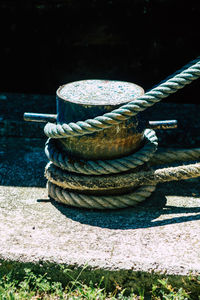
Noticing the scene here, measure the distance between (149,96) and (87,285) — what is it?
97 centimetres

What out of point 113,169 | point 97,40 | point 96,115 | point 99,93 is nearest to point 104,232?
point 113,169

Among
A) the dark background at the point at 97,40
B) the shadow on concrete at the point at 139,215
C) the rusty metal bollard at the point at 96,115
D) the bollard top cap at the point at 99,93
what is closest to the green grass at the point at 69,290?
the shadow on concrete at the point at 139,215

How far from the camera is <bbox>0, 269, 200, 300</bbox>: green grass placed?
1981 millimetres

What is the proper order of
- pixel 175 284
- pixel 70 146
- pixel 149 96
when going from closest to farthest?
1. pixel 175 284
2. pixel 149 96
3. pixel 70 146

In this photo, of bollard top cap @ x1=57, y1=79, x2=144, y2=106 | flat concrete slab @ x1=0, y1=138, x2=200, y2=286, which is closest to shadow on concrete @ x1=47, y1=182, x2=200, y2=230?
flat concrete slab @ x1=0, y1=138, x2=200, y2=286

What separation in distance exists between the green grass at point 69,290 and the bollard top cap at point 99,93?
901 millimetres

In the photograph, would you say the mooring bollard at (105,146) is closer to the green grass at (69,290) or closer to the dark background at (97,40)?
the green grass at (69,290)

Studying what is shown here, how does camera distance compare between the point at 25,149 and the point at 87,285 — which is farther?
the point at 25,149

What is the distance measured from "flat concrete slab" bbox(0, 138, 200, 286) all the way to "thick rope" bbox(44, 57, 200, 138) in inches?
18.5

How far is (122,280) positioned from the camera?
2.05 meters

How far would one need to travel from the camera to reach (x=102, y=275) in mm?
2061

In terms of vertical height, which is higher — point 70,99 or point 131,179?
point 70,99

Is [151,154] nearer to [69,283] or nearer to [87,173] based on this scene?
[87,173]

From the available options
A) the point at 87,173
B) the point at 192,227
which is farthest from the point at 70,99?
the point at 192,227
